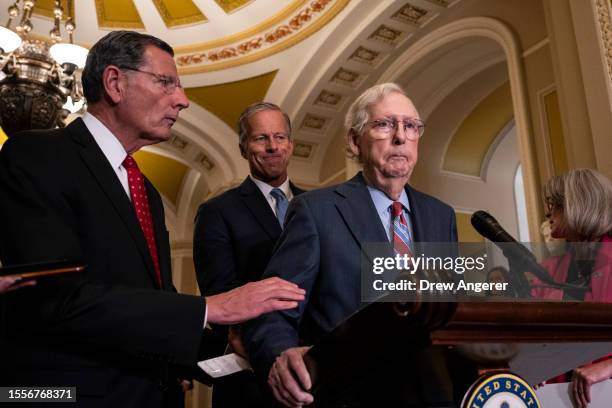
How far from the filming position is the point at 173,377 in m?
1.62

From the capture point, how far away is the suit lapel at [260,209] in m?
2.33

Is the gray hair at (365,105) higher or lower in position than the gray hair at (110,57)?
lower

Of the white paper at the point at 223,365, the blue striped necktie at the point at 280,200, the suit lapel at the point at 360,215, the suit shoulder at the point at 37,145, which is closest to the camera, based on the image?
the white paper at the point at 223,365

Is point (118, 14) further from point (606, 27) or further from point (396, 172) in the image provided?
point (396, 172)

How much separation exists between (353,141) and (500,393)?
1.04 m

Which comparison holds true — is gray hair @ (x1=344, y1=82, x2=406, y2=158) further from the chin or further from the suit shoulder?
the suit shoulder

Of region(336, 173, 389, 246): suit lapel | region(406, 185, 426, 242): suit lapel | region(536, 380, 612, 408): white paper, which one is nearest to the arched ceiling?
region(406, 185, 426, 242): suit lapel

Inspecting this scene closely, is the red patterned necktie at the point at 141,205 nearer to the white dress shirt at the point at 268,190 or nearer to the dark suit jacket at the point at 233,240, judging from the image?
the dark suit jacket at the point at 233,240

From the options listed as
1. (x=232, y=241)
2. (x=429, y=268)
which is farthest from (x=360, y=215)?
(x=232, y=241)

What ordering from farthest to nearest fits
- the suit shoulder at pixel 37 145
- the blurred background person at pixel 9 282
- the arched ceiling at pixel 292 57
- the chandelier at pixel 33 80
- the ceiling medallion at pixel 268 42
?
1. the ceiling medallion at pixel 268 42
2. the arched ceiling at pixel 292 57
3. the chandelier at pixel 33 80
4. the suit shoulder at pixel 37 145
5. the blurred background person at pixel 9 282

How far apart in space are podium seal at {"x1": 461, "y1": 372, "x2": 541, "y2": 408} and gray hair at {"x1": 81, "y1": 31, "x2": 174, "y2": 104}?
4.08ft

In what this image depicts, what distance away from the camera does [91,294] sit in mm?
1255

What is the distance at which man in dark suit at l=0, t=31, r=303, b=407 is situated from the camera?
1.25 metres

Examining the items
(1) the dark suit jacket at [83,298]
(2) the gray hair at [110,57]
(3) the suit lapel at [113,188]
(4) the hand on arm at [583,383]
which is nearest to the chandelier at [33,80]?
(2) the gray hair at [110,57]
